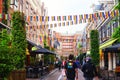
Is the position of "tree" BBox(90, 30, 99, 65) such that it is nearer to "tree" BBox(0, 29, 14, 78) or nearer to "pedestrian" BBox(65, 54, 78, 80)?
"pedestrian" BBox(65, 54, 78, 80)

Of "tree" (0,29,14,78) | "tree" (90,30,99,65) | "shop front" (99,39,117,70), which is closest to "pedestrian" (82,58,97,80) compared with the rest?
"tree" (0,29,14,78)

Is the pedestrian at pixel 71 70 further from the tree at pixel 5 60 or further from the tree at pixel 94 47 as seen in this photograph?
the tree at pixel 94 47

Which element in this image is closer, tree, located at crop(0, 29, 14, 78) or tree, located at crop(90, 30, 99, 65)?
tree, located at crop(0, 29, 14, 78)

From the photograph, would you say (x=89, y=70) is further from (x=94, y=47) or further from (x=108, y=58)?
(x=108, y=58)

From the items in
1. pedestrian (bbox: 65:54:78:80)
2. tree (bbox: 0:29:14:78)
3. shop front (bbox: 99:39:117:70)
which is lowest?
shop front (bbox: 99:39:117:70)

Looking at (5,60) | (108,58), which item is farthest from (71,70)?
(108,58)

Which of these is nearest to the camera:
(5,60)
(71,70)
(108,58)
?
(5,60)

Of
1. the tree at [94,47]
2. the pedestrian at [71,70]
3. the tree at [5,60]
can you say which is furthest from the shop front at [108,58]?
the tree at [5,60]

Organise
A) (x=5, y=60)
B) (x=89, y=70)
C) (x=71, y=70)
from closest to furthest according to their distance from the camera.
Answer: (x=5, y=60), (x=89, y=70), (x=71, y=70)

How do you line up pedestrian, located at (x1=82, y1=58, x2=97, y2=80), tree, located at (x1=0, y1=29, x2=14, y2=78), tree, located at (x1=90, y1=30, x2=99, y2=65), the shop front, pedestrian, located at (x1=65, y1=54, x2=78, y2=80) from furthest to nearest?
the shop front, tree, located at (x1=90, y1=30, x2=99, y2=65), pedestrian, located at (x1=65, y1=54, x2=78, y2=80), pedestrian, located at (x1=82, y1=58, x2=97, y2=80), tree, located at (x1=0, y1=29, x2=14, y2=78)

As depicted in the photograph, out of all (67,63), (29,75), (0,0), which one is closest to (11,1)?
(0,0)

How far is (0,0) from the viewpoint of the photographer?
3634 cm

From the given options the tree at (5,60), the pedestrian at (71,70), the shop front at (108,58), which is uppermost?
the tree at (5,60)

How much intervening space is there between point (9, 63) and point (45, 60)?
49805 millimetres
